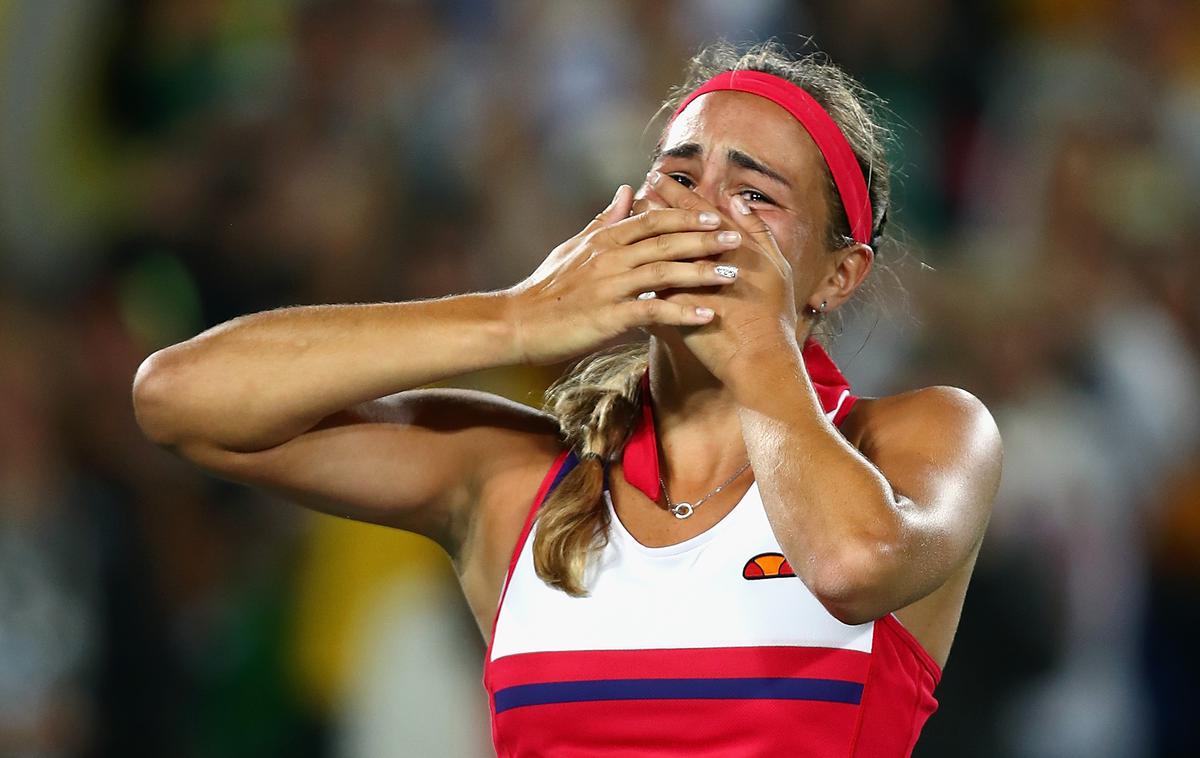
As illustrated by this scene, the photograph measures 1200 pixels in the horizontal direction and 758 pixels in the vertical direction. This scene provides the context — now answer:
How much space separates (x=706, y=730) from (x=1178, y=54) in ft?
12.8

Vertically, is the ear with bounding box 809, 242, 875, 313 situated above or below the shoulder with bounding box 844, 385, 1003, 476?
above

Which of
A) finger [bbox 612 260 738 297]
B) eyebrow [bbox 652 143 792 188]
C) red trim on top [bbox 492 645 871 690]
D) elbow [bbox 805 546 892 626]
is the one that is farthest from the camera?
eyebrow [bbox 652 143 792 188]

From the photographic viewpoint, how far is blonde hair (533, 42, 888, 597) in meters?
2.22

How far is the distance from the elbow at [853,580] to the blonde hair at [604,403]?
1.46 ft

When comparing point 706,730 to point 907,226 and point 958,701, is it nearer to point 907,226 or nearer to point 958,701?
point 958,701

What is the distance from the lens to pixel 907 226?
16.6ft

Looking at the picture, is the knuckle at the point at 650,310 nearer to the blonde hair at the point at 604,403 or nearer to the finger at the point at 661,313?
the finger at the point at 661,313

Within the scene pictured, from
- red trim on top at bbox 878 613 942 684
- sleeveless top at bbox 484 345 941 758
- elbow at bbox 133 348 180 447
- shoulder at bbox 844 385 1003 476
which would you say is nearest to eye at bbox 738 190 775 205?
shoulder at bbox 844 385 1003 476

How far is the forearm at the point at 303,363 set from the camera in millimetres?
2129

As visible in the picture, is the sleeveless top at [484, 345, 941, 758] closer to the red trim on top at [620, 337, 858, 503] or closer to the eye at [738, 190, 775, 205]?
the red trim on top at [620, 337, 858, 503]

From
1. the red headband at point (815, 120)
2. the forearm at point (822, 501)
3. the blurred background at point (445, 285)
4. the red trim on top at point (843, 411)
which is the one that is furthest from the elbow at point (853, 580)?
the blurred background at point (445, 285)

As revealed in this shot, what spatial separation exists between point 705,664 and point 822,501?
1.19ft

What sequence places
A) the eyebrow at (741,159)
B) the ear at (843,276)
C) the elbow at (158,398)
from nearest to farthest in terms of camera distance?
1. the elbow at (158,398)
2. the eyebrow at (741,159)
3. the ear at (843,276)

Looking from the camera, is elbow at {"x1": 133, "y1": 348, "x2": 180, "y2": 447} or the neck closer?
elbow at {"x1": 133, "y1": 348, "x2": 180, "y2": 447}
